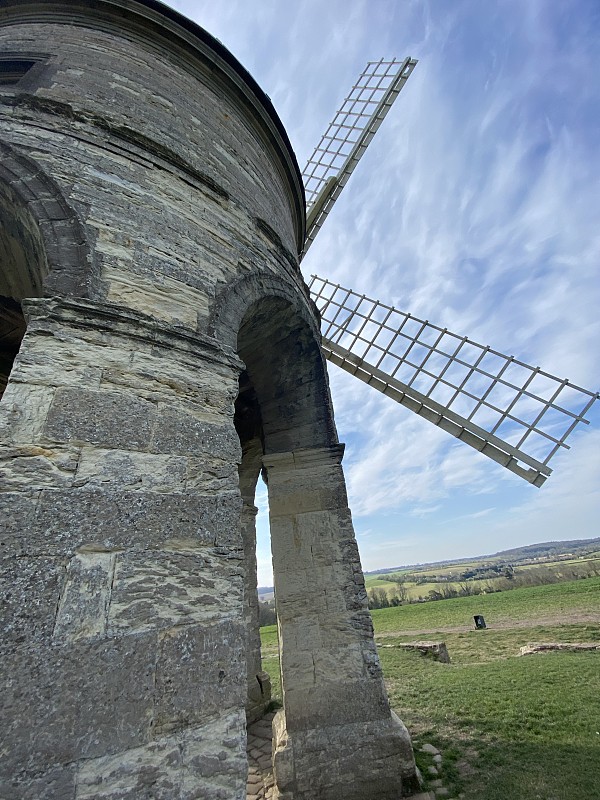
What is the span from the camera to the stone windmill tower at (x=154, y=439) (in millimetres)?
1440

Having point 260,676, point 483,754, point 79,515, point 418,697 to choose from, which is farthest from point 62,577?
point 418,697

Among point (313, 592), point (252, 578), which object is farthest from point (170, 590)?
point (252, 578)

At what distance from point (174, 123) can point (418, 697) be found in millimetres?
8302

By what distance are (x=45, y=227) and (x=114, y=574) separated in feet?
6.77

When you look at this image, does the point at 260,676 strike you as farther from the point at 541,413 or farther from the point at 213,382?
the point at 541,413

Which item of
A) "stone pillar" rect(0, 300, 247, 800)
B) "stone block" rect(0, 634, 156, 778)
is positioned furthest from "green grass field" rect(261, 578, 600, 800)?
"stone block" rect(0, 634, 156, 778)

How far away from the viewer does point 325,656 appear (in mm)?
3473

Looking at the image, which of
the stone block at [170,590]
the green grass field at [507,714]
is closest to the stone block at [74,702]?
the stone block at [170,590]

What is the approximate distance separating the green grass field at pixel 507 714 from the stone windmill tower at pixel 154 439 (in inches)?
44.4

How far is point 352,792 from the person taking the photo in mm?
3049

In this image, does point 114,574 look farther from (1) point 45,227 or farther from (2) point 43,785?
(1) point 45,227

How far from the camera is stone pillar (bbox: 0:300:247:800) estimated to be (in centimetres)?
133

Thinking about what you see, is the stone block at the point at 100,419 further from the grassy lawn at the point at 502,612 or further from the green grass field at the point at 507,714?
the grassy lawn at the point at 502,612

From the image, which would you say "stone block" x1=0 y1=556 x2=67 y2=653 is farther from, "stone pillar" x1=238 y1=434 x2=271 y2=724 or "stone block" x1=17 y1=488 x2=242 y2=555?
"stone pillar" x1=238 y1=434 x2=271 y2=724
